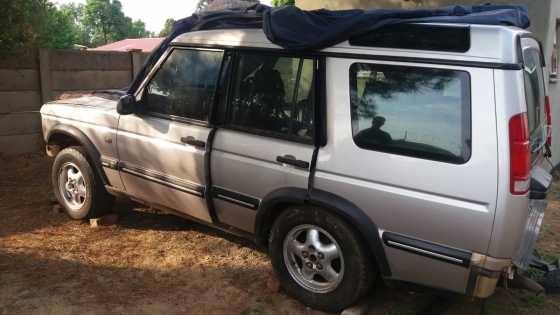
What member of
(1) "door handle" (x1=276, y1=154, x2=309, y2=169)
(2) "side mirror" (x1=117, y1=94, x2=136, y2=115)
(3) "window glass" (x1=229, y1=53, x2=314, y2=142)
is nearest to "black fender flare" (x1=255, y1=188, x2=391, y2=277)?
(1) "door handle" (x1=276, y1=154, x2=309, y2=169)

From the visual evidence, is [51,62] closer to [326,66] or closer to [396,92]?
[326,66]

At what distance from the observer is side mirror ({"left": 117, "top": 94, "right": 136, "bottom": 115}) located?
4.39m

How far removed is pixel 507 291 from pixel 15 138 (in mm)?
7072

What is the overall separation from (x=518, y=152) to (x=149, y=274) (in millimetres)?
2876

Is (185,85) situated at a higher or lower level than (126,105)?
higher

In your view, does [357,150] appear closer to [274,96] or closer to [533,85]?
[274,96]

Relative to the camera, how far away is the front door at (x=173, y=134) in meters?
4.02

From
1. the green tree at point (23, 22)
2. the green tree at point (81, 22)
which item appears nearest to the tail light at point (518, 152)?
the green tree at point (23, 22)

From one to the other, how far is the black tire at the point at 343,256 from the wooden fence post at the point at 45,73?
227 inches

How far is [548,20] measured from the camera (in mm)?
7168

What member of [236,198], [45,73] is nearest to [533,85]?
[236,198]

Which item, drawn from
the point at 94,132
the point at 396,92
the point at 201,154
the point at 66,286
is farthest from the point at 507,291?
the point at 94,132

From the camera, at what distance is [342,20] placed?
3.31m

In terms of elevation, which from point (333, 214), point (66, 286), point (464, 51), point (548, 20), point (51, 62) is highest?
point (548, 20)
